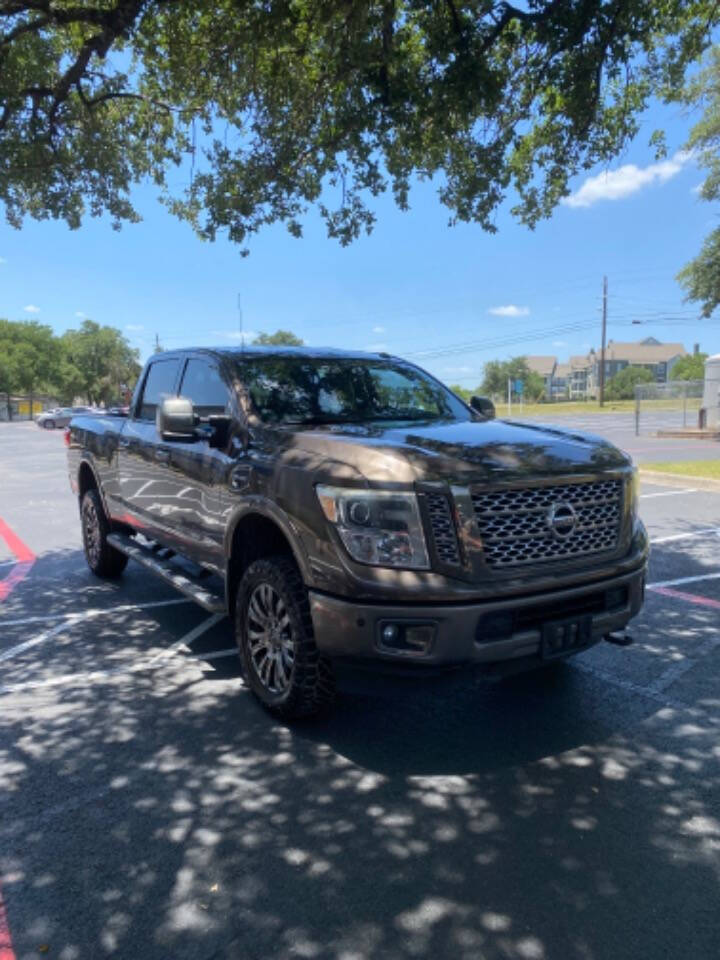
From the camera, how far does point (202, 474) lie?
4.23 meters

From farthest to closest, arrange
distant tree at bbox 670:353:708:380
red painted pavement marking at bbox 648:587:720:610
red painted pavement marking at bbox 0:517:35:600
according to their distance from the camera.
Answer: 1. distant tree at bbox 670:353:708:380
2. red painted pavement marking at bbox 0:517:35:600
3. red painted pavement marking at bbox 648:587:720:610

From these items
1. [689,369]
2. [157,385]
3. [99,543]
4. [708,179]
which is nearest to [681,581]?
[157,385]

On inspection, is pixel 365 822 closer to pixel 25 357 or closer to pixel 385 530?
pixel 385 530

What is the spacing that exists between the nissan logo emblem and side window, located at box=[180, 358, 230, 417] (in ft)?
6.73

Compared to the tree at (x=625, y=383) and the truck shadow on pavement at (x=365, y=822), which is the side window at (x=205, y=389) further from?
the tree at (x=625, y=383)

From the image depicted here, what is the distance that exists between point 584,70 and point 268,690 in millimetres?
6021

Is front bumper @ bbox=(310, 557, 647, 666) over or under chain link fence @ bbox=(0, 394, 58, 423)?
under

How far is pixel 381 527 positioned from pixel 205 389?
86.7 inches

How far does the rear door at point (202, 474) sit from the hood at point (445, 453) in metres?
0.74

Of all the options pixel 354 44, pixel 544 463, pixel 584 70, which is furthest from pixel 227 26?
pixel 544 463

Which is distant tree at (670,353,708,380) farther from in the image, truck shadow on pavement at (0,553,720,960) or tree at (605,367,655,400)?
truck shadow on pavement at (0,553,720,960)

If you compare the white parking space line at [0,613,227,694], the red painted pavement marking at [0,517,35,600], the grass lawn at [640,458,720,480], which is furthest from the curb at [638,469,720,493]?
the red painted pavement marking at [0,517,35,600]

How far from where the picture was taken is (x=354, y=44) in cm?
629

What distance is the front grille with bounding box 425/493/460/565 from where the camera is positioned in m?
2.89
